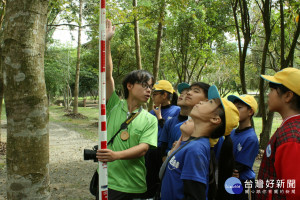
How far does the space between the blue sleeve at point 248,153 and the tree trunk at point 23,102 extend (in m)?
2.07

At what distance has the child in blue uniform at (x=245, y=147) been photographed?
2.73 meters

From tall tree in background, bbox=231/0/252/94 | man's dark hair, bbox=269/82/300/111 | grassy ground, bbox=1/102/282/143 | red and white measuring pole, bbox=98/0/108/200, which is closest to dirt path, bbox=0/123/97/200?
grassy ground, bbox=1/102/282/143

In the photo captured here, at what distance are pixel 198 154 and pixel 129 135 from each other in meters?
0.76

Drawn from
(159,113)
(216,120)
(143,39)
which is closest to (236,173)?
(216,120)

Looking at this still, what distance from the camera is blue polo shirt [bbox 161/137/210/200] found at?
5.16ft

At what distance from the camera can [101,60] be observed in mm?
1706

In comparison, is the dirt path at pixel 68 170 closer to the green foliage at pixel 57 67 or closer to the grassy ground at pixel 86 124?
the grassy ground at pixel 86 124

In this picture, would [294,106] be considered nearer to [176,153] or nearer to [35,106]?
[176,153]

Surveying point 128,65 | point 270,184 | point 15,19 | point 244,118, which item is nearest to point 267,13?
point 244,118

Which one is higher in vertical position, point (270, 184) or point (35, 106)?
point (35, 106)

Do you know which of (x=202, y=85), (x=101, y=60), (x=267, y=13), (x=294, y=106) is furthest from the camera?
(x=267, y=13)

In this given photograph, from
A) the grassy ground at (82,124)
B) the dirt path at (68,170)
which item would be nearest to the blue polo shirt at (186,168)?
the dirt path at (68,170)

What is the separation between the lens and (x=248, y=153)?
279cm

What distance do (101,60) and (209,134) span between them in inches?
38.9
